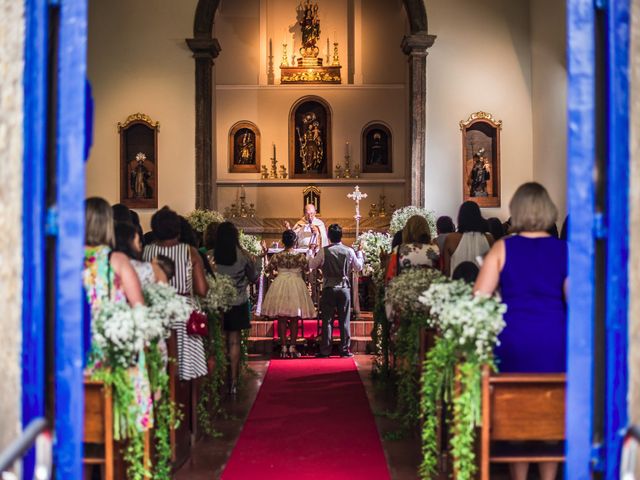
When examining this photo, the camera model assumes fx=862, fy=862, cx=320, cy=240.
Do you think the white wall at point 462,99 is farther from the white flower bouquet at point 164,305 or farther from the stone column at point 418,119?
the white flower bouquet at point 164,305

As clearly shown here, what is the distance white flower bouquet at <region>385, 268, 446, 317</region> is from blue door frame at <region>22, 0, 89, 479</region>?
3.50 metres

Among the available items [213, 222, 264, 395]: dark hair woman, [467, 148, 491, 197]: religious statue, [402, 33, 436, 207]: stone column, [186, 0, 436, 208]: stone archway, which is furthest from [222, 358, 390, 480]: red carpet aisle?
[467, 148, 491, 197]: religious statue

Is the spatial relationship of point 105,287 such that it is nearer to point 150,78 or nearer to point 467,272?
point 467,272

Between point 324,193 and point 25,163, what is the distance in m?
15.5

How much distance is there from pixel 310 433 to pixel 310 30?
1346 cm

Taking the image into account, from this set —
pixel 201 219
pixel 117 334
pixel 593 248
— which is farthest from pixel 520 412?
pixel 201 219

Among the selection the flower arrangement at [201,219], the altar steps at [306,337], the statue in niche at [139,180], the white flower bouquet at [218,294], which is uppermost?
the statue in niche at [139,180]

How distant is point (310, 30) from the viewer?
19078 millimetres

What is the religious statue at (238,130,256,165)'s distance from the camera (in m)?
19.1

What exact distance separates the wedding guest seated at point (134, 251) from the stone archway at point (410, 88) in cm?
892

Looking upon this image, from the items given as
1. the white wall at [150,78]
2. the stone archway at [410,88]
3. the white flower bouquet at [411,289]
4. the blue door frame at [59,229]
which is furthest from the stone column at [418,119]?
the blue door frame at [59,229]

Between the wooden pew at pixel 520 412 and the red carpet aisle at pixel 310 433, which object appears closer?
the wooden pew at pixel 520 412

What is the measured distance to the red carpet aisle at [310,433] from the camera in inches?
236

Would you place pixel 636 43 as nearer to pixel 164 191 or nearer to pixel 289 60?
pixel 164 191
